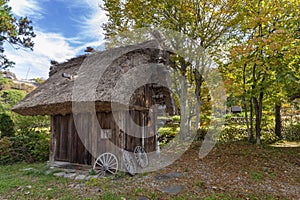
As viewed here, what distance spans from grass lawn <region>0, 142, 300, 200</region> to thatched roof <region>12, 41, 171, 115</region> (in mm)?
2062

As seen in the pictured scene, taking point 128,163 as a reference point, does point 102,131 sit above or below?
above

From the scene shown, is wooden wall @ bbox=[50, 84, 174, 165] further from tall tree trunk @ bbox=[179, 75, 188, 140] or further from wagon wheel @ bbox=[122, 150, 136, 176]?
tall tree trunk @ bbox=[179, 75, 188, 140]

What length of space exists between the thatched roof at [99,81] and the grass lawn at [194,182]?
206cm

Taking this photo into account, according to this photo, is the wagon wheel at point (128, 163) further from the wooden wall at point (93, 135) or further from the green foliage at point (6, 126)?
the green foliage at point (6, 126)

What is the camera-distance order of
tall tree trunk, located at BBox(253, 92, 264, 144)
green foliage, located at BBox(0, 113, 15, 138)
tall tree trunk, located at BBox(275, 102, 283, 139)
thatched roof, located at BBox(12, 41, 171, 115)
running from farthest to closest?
tall tree trunk, located at BBox(275, 102, 283, 139) < green foliage, located at BBox(0, 113, 15, 138) < tall tree trunk, located at BBox(253, 92, 264, 144) < thatched roof, located at BBox(12, 41, 171, 115)

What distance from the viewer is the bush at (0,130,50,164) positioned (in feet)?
25.1

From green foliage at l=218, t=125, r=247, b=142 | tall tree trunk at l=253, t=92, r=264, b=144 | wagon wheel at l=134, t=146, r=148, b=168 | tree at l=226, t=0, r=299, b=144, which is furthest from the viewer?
green foliage at l=218, t=125, r=247, b=142

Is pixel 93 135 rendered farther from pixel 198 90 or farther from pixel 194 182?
pixel 198 90

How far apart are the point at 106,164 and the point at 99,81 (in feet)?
8.10

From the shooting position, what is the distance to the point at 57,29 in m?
10.0

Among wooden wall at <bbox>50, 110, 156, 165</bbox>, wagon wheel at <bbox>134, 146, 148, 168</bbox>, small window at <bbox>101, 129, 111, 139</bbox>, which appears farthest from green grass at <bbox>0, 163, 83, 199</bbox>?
wagon wheel at <bbox>134, 146, 148, 168</bbox>

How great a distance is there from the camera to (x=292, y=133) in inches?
424

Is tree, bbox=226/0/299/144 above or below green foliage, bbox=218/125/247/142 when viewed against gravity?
above

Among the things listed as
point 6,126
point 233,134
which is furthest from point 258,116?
point 6,126
